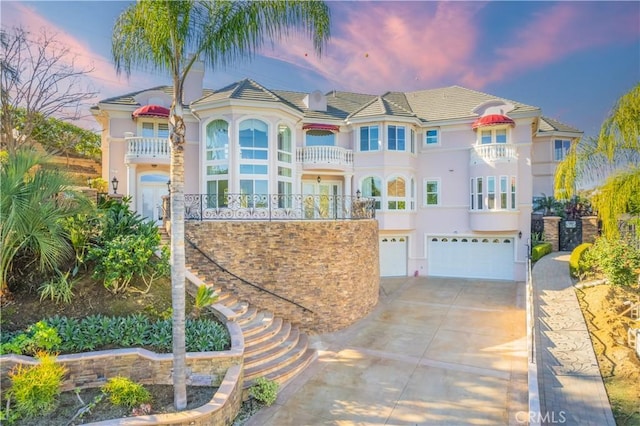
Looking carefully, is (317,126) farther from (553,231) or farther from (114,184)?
(553,231)

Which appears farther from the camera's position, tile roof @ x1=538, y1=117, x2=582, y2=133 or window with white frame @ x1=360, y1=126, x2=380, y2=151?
tile roof @ x1=538, y1=117, x2=582, y2=133

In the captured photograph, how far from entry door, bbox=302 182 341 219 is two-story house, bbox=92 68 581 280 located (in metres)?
0.07

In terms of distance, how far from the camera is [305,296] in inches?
453

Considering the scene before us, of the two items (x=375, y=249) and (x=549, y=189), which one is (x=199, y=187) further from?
(x=549, y=189)

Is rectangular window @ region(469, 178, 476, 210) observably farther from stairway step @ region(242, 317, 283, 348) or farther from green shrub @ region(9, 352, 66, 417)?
green shrub @ region(9, 352, 66, 417)

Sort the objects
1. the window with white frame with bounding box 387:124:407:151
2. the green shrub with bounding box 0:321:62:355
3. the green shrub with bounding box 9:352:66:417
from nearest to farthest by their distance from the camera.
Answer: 1. the green shrub with bounding box 9:352:66:417
2. the green shrub with bounding box 0:321:62:355
3. the window with white frame with bounding box 387:124:407:151

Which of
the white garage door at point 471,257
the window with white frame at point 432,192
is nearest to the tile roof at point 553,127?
the window with white frame at point 432,192

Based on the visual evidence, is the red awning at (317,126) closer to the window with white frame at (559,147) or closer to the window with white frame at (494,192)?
the window with white frame at (494,192)

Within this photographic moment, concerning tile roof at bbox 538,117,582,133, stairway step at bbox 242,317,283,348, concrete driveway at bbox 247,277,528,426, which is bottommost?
concrete driveway at bbox 247,277,528,426

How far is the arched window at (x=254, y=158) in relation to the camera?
606 inches

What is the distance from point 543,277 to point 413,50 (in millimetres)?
11325

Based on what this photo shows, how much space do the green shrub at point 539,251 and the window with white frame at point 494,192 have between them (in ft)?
7.69

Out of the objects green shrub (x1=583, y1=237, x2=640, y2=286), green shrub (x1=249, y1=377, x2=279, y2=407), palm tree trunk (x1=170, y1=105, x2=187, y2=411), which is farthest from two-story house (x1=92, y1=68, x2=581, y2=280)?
palm tree trunk (x1=170, y1=105, x2=187, y2=411)

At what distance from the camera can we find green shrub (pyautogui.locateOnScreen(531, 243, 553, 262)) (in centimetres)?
1647
